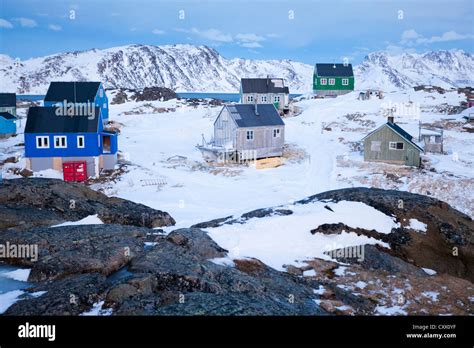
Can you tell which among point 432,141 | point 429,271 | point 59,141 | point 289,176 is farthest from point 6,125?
point 429,271

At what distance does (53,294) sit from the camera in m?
9.98

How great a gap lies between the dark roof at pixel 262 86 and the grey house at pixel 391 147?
136ft

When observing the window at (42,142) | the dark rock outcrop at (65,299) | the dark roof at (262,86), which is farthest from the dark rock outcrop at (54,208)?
the dark roof at (262,86)

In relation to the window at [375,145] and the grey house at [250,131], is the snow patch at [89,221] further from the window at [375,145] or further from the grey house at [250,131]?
the window at [375,145]

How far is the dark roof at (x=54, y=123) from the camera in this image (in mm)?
38750

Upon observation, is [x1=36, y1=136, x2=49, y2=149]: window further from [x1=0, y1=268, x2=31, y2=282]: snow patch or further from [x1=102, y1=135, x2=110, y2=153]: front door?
[x1=0, y1=268, x2=31, y2=282]: snow patch

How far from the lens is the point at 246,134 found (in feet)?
160

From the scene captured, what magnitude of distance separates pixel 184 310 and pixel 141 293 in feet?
5.39

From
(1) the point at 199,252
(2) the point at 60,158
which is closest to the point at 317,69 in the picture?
(2) the point at 60,158

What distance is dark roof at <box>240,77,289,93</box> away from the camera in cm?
8419

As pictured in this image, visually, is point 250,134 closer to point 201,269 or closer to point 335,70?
point 201,269

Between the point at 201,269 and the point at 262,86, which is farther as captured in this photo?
the point at 262,86

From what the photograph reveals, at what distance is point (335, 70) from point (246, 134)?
5900 centimetres

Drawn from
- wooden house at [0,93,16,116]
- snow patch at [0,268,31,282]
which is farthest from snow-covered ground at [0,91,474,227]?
wooden house at [0,93,16,116]
